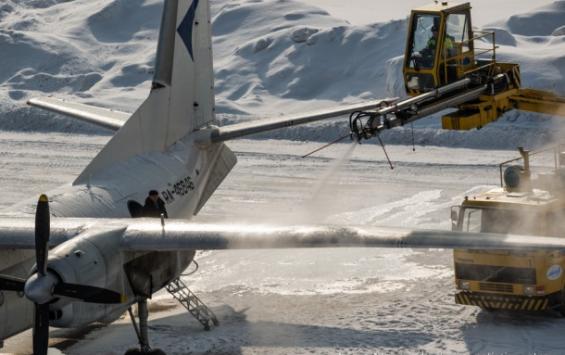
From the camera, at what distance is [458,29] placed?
23.4 m

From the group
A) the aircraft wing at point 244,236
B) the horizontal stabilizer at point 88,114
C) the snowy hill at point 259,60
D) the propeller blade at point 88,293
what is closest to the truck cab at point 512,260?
the aircraft wing at point 244,236

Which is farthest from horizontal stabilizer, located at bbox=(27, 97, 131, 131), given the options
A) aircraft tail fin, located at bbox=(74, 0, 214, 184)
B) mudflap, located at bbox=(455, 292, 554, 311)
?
mudflap, located at bbox=(455, 292, 554, 311)

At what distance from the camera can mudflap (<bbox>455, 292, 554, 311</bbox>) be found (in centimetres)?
2222

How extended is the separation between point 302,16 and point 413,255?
2810cm

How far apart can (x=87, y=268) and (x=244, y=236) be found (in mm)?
2806

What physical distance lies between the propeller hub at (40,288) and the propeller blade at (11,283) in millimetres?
929

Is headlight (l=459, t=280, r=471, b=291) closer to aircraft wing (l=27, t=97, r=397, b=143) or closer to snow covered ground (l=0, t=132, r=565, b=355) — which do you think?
snow covered ground (l=0, t=132, r=565, b=355)

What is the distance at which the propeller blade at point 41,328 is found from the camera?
17.7 metres

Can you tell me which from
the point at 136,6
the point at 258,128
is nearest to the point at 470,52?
the point at 258,128

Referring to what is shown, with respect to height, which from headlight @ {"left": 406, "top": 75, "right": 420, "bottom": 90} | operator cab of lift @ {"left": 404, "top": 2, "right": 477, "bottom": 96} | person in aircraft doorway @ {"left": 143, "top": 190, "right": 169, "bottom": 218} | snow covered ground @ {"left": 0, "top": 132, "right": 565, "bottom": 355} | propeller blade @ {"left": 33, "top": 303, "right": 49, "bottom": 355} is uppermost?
operator cab of lift @ {"left": 404, "top": 2, "right": 477, "bottom": 96}

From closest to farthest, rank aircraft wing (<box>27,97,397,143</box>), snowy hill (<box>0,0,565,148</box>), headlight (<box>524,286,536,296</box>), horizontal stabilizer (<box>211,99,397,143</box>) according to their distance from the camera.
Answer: headlight (<box>524,286,536,296</box>), horizontal stabilizer (<box>211,99,397,143</box>), aircraft wing (<box>27,97,397,143</box>), snowy hill (<box>0,0,565,148</box>)

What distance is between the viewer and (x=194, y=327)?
23562 mm

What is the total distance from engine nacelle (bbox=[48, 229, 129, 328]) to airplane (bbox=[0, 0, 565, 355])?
0.02m

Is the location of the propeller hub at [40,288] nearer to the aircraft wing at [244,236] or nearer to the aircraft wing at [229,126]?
the aircraft wing at [244,236]
